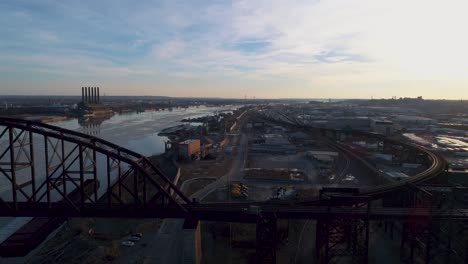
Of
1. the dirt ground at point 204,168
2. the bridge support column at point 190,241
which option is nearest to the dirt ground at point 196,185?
the dirt ground at point 204,168

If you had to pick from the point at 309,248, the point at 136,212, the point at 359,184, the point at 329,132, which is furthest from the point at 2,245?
the point at 329,132

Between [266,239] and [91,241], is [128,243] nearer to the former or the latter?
[91,241]

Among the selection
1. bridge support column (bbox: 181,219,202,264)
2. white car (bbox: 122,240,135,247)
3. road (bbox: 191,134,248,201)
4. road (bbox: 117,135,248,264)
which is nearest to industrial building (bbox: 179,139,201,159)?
road (bbox: 191,134,248,201)

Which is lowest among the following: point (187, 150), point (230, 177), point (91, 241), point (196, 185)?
point (91, 241)

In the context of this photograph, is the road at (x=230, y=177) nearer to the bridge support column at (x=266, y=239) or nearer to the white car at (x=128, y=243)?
the white car at (x=128, y=243)

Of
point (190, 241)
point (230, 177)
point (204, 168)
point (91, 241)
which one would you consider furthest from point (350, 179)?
point (91, 241)

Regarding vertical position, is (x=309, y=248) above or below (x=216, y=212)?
below

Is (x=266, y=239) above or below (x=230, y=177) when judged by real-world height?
above

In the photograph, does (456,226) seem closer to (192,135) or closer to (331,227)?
(331,227)
